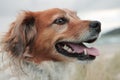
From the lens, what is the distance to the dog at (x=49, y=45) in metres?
9.33

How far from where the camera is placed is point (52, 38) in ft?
30.9

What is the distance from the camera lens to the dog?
933 centimetres

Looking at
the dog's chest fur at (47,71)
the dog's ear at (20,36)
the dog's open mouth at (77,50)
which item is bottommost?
the dog's chest fur at (47,71)

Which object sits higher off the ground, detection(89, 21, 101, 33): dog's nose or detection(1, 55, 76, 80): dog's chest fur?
detection(89, 21, 101, 33): dog's nose

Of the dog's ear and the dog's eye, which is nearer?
the dog's ear

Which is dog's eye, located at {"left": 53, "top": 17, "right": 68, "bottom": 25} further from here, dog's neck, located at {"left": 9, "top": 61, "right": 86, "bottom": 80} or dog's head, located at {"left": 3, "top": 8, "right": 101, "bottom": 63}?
dog's neck, located at {"left": 9, "top": 61, "right": 86, "bottom": 80}

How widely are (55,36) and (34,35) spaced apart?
35 cm

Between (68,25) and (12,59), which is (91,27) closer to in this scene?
(68,25)

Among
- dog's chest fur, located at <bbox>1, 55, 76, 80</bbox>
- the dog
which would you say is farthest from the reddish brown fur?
dog's chest fur, located at <bbox>1, 55, 76, 80</bbox>

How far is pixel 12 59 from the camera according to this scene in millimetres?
9352

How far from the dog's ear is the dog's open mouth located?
489mm

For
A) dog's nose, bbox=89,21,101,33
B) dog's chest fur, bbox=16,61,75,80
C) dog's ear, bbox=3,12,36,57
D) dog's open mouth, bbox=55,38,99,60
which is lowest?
dog's chest fur, bbox=16,61,75,80

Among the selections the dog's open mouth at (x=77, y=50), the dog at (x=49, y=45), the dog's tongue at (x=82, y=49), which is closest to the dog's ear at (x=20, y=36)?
the dog at (x=49, y=45)

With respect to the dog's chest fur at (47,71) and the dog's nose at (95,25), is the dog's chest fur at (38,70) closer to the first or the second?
the dog's chest fur at (47,71)
